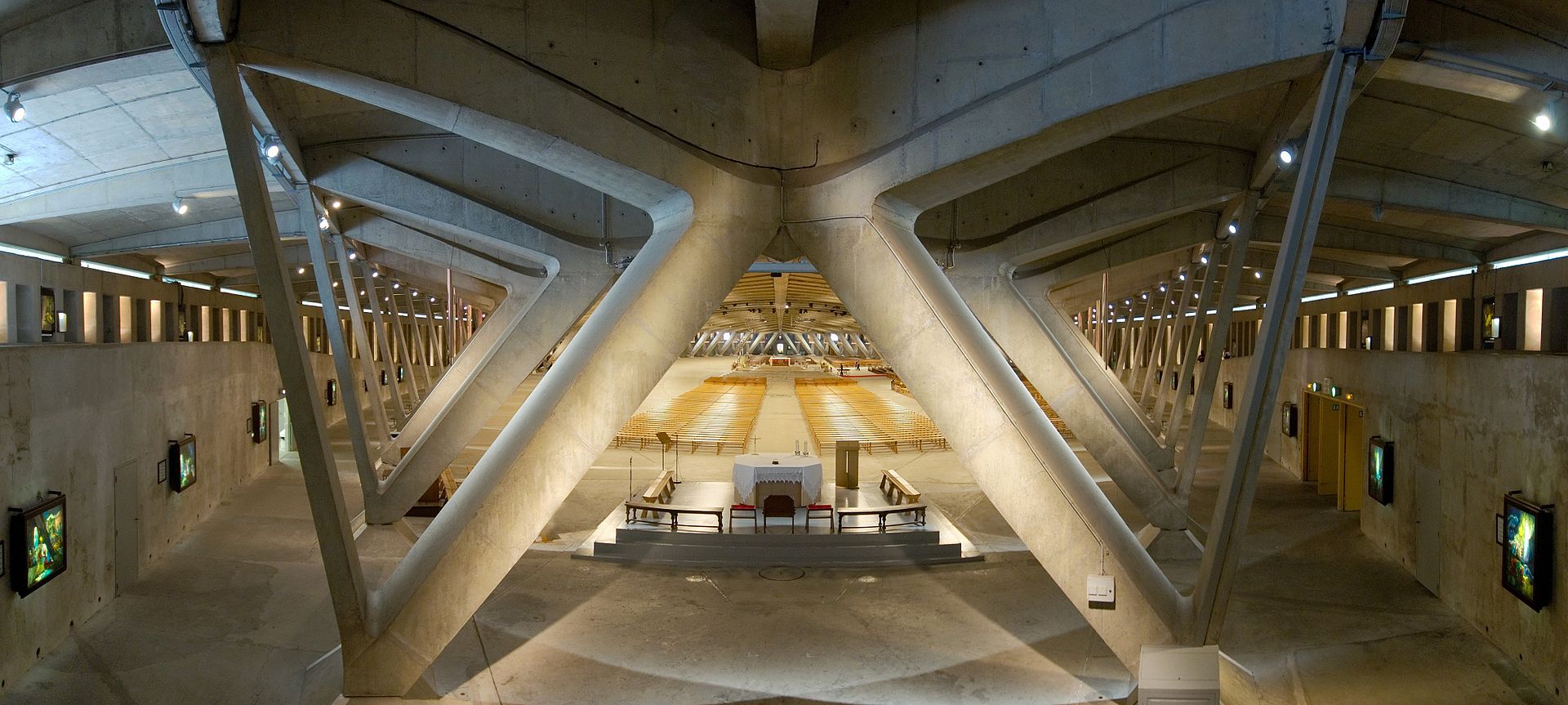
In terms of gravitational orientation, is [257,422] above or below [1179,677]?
above

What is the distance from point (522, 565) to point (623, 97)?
710 cm

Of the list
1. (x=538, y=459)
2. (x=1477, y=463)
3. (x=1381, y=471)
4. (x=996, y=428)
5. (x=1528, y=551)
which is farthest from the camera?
(x=1381, y=471)

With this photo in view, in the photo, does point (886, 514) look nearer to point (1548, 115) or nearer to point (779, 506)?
point (779, 506)

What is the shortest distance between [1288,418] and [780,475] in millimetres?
13572

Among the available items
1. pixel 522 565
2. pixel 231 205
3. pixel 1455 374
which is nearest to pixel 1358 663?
pixel 1455 374

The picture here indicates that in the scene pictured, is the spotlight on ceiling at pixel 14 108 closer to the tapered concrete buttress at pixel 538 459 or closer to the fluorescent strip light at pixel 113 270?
the tapered concrete buttress at pixel 538 459

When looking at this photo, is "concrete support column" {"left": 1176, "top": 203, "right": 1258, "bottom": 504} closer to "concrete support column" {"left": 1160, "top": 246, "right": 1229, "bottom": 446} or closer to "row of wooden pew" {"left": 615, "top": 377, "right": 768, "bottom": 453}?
"concrete support column" {"left": 1160, "top": 246, "right": 1229, "bottom": 446}

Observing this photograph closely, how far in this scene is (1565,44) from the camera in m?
7.06

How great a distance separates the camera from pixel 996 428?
7.14 m

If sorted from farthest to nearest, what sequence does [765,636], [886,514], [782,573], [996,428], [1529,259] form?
[1529,259] → [886,514] → [782,573] → [765,636] → [996,428]

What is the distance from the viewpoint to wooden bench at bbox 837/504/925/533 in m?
12.4

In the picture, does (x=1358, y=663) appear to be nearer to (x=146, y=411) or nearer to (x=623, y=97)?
(x=623, y=97)

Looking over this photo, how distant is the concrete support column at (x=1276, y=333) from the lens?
5941mm

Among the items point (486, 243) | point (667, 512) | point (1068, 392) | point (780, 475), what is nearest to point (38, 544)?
point (486, 243)
